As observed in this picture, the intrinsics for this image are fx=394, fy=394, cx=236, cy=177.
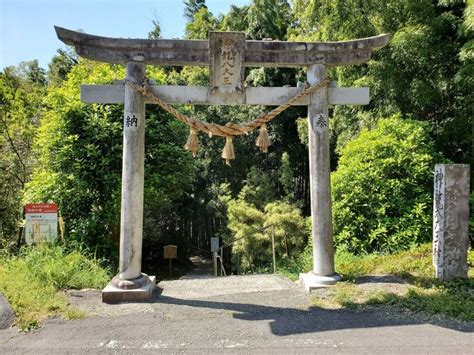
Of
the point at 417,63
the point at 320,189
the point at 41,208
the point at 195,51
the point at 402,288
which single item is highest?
the point at 417,63

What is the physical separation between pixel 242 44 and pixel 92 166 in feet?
14.6

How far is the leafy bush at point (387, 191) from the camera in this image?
7.54m

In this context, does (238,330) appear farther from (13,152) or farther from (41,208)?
(13,152)

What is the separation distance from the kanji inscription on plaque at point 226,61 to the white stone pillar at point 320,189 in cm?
108

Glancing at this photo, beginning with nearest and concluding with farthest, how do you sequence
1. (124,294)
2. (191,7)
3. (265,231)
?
(124,294), (265,231), (191,7)

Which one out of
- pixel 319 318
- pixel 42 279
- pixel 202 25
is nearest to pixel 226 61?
pixel 319 318

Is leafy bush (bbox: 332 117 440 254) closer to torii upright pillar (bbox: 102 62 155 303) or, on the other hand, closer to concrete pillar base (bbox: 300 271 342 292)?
concrete pillar base (bbox: 300 271 342 292)

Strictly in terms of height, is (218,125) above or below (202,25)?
below

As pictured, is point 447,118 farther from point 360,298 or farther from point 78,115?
point 78,115

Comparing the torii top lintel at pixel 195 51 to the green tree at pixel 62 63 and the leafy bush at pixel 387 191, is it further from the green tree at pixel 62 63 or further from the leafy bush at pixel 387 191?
the green tree at pixel 62 63

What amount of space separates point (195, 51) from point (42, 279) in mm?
3821

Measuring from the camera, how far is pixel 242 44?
5.32m

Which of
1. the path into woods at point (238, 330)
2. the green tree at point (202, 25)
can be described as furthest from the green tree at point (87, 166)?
the green tree at point (202, 25)

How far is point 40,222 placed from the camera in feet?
21.3
